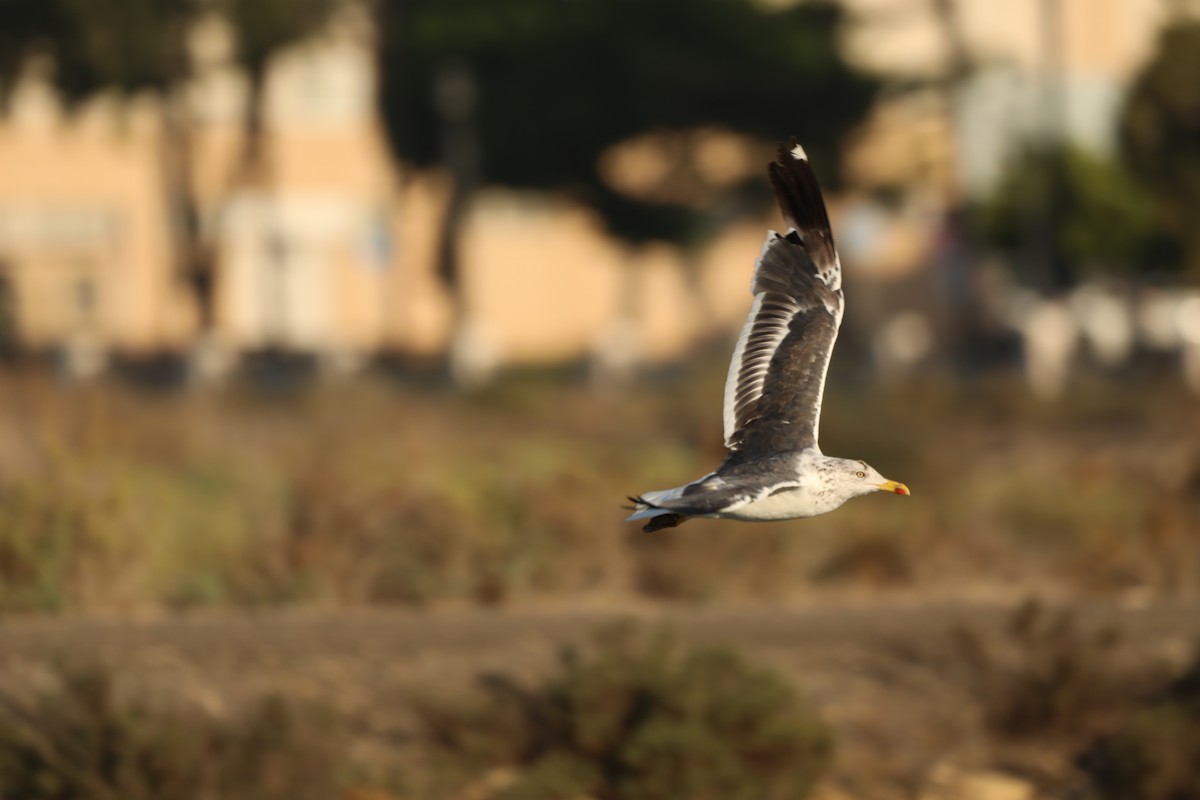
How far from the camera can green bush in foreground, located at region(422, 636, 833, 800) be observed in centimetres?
1092

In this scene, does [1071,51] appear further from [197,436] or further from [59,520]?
[59,520]

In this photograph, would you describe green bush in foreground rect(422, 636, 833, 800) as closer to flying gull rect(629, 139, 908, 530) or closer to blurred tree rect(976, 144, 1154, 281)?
flying gull rect(629, 139, 908, 530)

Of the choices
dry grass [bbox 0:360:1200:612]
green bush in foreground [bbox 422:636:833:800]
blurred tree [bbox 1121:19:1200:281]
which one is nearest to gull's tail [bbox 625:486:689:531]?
green bush in foreground [bbox 422:636:833:800]

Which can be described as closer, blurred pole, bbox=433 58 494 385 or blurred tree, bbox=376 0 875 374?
blurred tree, bbox=376 0 875 374

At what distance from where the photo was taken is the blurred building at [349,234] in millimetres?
51500

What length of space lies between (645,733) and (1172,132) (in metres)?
33.9

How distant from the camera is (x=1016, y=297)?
52344 mm

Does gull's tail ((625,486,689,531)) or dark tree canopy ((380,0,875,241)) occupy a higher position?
dark tree canopy ((380,0,875,241))

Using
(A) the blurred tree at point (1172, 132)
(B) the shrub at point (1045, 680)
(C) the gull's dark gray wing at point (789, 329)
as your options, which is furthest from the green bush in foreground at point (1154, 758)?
(A) the blurred tree at point (1172, 132)

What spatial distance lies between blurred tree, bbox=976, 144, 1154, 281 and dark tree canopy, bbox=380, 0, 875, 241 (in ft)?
17.3

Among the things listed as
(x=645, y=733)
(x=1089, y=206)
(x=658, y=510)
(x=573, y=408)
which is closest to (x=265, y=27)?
(x=573, y=408)

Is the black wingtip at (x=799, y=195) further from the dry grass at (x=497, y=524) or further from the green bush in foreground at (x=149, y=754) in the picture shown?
the dry grass at (x=497, y=524)

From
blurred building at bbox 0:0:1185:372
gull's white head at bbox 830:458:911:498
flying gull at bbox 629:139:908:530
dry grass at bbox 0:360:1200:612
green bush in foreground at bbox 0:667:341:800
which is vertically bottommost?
green bush in foreground at bbox 0:667:341:800

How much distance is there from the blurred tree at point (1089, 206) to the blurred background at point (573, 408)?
0.31 ft
